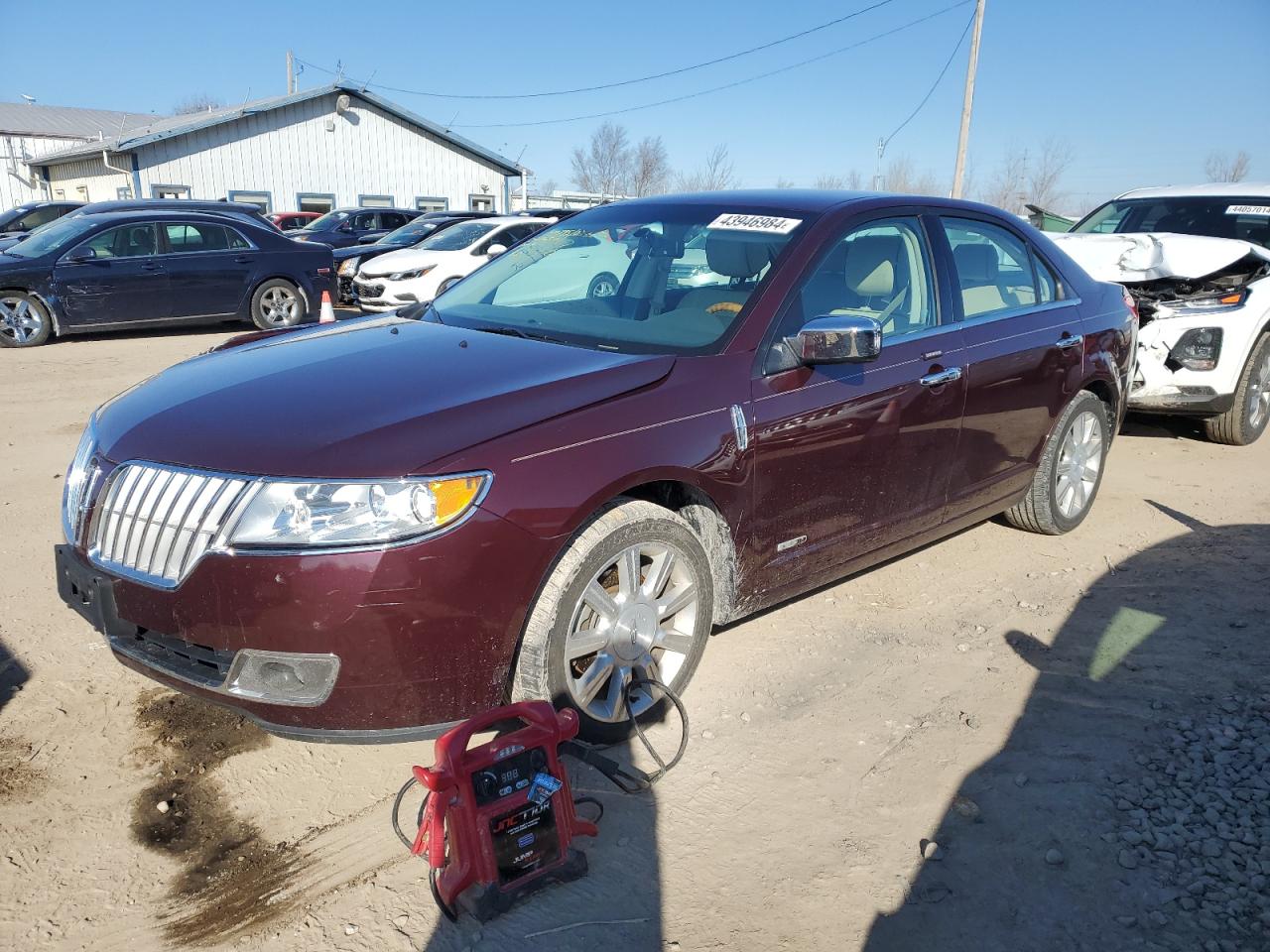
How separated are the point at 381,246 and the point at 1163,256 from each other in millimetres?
11919

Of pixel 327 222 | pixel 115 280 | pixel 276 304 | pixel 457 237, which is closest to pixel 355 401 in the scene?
pixel 115 280

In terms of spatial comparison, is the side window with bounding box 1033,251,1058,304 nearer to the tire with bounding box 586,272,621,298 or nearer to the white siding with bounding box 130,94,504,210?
the tire with bounding box 586,272,621,298

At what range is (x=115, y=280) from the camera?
11367 mm

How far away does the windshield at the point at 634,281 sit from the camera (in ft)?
11.3

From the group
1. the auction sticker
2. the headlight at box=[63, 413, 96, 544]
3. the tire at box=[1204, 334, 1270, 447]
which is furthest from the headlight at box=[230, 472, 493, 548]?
the tire at box=[1204, 334, 1270, 447]

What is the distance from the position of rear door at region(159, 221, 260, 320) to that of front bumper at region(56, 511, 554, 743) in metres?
10.4

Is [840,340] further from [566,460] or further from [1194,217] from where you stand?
[1194,217]

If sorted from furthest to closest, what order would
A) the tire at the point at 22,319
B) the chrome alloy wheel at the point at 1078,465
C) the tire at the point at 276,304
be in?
the tire at the point at 276,304, the tire at the point at 22,319, the chrome alloy wheel at the point at 1078,465

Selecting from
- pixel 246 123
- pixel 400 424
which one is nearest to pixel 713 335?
pixel 400 424

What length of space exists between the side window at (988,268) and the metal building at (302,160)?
87.6 ft

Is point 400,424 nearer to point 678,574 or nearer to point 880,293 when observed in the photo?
point 678,574

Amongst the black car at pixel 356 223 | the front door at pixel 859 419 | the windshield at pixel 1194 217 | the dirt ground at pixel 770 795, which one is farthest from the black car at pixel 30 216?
the front door at pixel 859 419

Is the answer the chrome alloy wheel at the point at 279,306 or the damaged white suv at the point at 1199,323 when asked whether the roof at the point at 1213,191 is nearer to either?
the damaged white suv at the point at 1199,323

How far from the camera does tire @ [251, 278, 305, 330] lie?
12578 mm
